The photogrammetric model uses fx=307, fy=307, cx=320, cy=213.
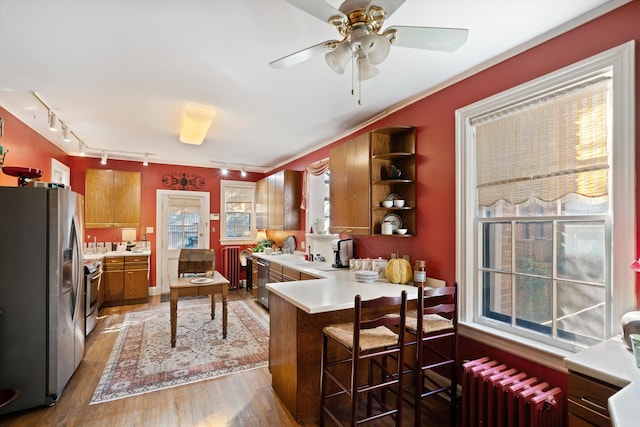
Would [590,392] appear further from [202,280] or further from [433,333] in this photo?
[202,280]

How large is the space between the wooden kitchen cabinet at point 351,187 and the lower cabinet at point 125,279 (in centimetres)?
370

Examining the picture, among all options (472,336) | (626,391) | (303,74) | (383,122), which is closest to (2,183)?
(303,74)

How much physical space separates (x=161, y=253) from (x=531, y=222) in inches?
241

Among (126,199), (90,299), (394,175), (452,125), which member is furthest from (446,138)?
(126,199)

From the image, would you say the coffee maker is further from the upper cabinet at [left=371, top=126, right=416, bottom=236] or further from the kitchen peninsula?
the kitchen peninsula

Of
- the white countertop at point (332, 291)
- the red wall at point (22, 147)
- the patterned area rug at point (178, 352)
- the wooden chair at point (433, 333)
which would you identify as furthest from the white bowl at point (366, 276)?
the red wall at point (22, 147)

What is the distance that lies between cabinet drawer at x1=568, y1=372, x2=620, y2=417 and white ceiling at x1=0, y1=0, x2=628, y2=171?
188 cm

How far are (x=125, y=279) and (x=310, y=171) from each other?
145 inches

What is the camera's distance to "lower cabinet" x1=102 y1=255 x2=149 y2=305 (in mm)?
5156

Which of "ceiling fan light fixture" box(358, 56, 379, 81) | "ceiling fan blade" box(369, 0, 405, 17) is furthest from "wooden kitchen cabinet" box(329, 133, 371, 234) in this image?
"ceiling fan blade" box(369, 0, 405, 17)

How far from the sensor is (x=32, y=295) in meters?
2.36

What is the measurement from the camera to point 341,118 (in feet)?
11.9

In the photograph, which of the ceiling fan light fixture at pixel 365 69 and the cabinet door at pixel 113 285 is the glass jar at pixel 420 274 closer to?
the ceiling fan light fixture at pixel 365 69

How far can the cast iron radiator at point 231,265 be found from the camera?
6.58 meters
